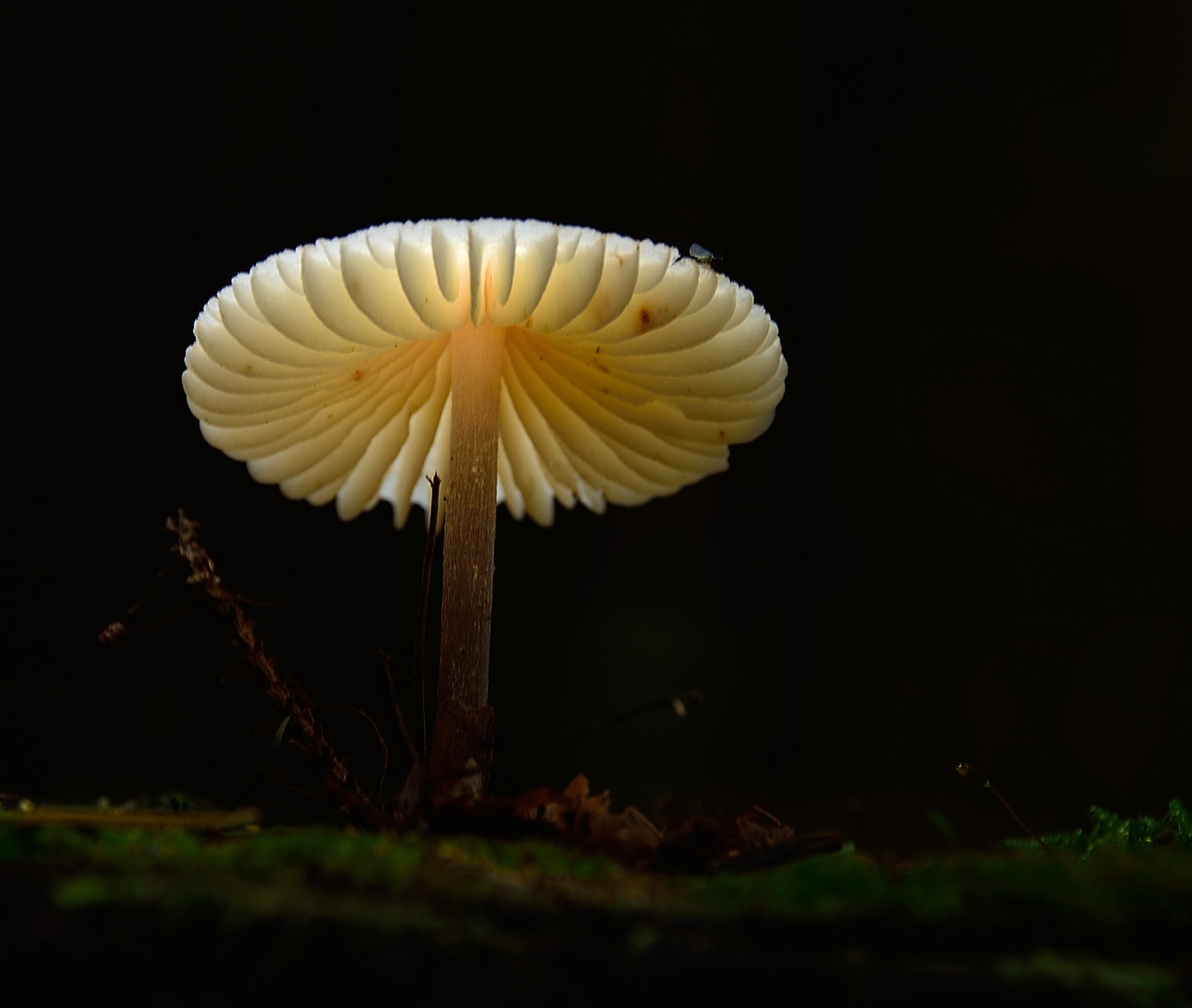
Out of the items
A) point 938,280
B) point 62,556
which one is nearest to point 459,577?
point 62,556

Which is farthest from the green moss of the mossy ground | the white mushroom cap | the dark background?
the dark background

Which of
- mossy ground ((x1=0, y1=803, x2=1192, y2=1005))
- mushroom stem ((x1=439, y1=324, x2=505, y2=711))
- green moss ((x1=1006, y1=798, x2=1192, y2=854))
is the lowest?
green moss ((x1=1006, y1=798, x2=1192, y2=854))

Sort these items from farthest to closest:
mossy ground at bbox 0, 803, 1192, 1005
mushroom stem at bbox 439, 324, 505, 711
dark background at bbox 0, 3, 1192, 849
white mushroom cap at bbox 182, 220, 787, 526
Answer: dark background at bbox 0, 3, 1192, 849 → mushroom stem at bbox 439, 324, 505, 711 → white mushroom cap at bbox 182, 220, 787, 526 → mossy ground at bbox 0, 803, 1192, 1005

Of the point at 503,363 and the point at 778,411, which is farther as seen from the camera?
the point at 778,411

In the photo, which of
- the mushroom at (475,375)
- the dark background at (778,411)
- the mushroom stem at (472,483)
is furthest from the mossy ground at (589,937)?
the dark background at (778,411)

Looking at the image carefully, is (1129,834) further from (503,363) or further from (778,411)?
(778,411)

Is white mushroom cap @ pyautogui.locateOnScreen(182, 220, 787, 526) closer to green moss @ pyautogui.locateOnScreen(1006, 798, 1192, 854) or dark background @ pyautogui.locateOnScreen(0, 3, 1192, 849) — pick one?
green moss @ pyautogui.locateOnScreen(1006, 798, 1192, 854)

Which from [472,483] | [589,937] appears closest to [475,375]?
[472,483]
